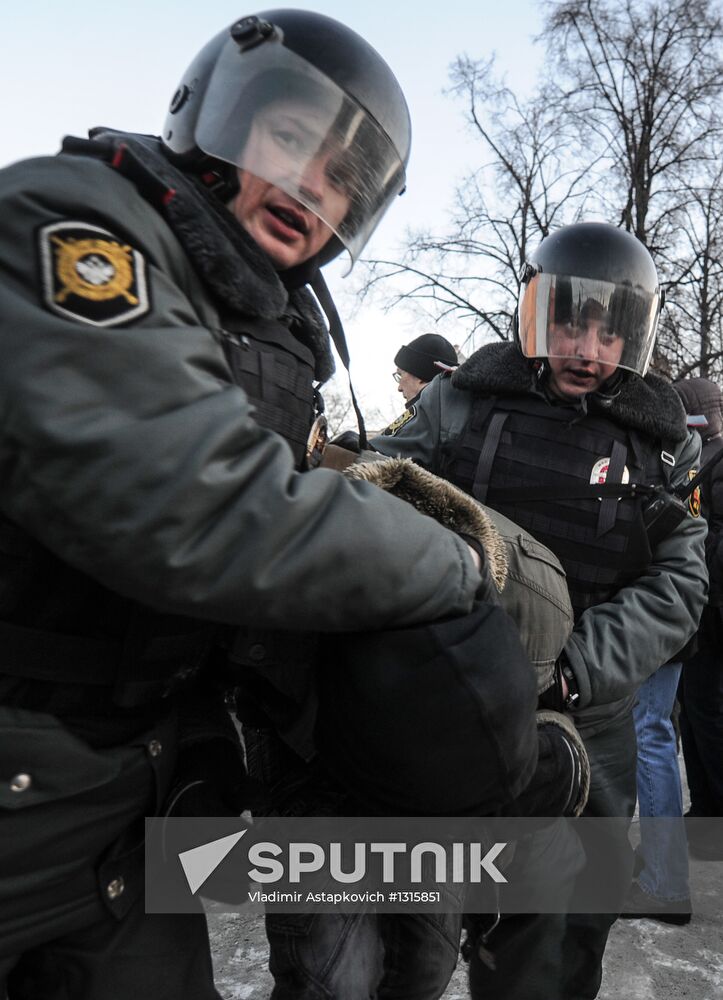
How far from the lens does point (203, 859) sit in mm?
1454

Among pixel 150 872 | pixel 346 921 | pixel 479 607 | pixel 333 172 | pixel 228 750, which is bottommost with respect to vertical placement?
pixel 346 921

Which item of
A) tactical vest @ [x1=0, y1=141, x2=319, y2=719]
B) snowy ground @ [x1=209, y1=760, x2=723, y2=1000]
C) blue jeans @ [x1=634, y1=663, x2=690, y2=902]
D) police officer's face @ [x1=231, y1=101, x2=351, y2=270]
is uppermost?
police officer's face @ [x1=231, y1=101, x2=351, y2=270]

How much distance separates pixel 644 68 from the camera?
1028 centimetres

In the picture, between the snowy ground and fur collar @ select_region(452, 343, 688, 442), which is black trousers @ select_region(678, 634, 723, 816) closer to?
the snowy ground

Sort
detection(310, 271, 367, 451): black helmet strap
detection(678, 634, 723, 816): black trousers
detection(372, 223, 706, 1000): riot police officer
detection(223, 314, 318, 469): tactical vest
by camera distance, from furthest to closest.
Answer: detection(678, 634, 723, 816): black trousers, detection(372, 223, 706, 1000): riot police officer, detection(310, 271, 367, 451): black helmet strap, detection(223, 314, 318, 469): tactical vest

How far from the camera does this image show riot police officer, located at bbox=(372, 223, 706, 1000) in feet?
7.00

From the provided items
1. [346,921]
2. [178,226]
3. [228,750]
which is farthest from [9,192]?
[346,921]

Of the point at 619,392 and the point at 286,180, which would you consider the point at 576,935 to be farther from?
the point at 286,180

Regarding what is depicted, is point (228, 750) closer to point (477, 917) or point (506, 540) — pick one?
point (506, 540)

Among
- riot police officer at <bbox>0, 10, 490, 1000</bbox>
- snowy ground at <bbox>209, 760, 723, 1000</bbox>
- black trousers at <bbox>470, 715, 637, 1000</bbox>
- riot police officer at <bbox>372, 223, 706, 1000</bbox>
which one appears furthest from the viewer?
snowy ground at <bbox>209, 760, 723, 1000</bbox>

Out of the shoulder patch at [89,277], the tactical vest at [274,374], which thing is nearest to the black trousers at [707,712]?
the tactical vest at [274,374]

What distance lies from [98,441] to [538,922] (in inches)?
63.9

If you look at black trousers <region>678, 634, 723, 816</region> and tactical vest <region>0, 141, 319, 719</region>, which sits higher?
tactical vest <region>0, 141, 319, 719</region>

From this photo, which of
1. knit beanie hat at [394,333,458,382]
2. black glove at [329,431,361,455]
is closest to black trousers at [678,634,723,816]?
knit beanie hat at [394,333,458,382]
